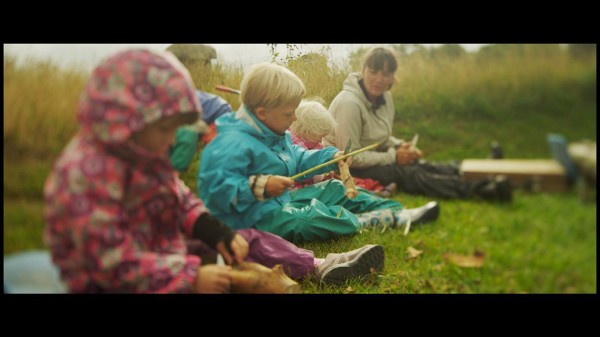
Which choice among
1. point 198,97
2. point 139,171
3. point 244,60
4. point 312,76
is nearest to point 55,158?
point 139,171

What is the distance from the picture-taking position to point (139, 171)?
2.85m

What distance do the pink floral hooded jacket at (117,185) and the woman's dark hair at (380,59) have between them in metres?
1.36

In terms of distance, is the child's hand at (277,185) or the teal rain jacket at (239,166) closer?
the teal rain jacket at (239,166)

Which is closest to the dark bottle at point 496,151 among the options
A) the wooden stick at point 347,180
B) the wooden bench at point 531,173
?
the wooden bench at point 531,173

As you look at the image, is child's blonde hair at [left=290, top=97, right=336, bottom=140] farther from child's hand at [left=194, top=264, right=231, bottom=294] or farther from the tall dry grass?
the tall dry grass

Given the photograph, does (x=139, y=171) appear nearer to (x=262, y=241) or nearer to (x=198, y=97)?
(x=198, y=97)

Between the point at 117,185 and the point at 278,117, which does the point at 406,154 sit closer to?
the point at 278,117

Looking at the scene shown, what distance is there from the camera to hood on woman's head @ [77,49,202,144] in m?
2.73

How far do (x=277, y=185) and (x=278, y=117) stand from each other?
1.03ft

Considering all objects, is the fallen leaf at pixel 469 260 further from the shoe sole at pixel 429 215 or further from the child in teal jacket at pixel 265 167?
the child in teal jacket at pixel 265 167

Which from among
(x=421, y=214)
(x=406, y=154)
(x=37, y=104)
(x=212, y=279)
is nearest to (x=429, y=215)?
(x=421, y=214)

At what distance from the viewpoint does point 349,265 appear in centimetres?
368

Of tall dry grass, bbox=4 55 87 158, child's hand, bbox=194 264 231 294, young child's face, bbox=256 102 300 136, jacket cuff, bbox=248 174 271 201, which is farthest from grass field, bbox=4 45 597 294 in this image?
child's hand, bbox=194 264 231 294

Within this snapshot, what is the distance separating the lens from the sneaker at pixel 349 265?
366 centimetres
